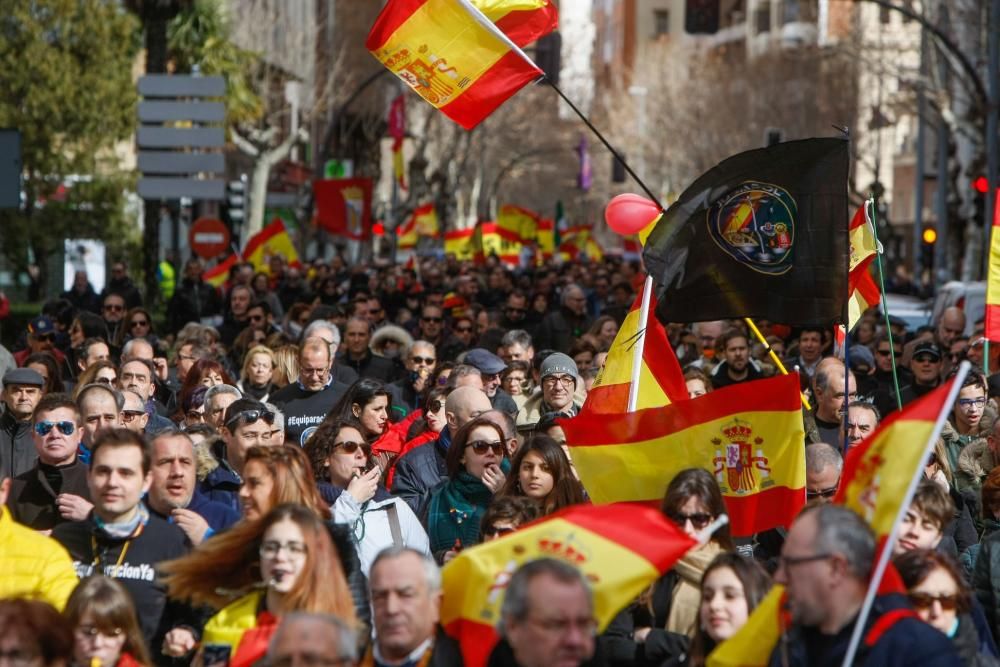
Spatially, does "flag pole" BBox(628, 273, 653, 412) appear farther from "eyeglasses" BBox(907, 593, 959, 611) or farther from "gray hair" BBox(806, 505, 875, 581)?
"gray hair" BBox(806, 505, 875, 581)

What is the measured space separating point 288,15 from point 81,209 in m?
14.9

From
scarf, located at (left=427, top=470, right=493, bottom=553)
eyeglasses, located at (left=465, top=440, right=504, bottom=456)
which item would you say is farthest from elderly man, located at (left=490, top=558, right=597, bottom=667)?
eyeglasses, located at (left=465, top=440, right=504, bottom=456)

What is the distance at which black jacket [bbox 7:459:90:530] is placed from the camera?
26.6 ft

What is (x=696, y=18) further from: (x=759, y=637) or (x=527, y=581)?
(x=527, y=581)

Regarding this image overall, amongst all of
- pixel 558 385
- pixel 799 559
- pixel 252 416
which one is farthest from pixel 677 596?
pixel 558 385

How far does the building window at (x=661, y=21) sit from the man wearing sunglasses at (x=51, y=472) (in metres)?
136

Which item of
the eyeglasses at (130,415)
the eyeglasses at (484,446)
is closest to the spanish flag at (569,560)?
the eyeglasses at (484,446)

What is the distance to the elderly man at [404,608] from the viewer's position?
18.6 ft

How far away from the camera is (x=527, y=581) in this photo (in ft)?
17.5

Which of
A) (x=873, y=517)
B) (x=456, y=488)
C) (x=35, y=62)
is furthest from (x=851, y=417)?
(x=35, y=62)

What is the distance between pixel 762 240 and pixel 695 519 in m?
2.34

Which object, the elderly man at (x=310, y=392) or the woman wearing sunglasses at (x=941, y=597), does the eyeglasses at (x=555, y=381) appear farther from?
the woman wearing sunglasses at (x=941, y=597)

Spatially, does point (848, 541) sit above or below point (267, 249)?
below

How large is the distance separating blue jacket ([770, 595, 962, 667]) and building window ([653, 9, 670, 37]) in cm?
13898
